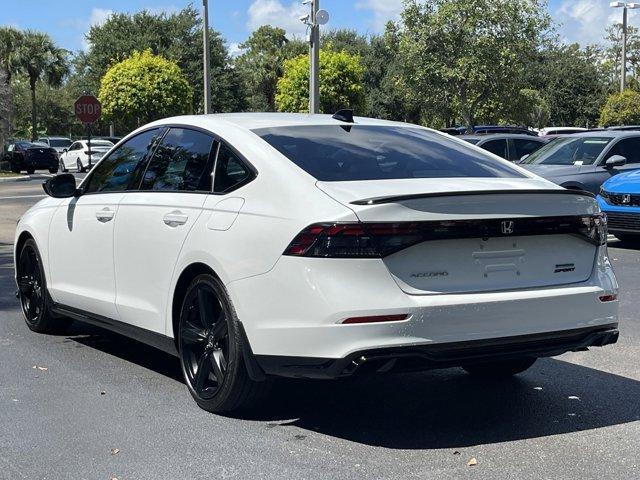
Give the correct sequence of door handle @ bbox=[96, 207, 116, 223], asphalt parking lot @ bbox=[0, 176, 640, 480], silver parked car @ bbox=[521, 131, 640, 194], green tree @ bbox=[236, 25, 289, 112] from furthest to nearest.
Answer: green tree @ bbox=[236, 25, 289, 112] < silver parked car @ bbox=[521, 131, 640, 194] < door handle @ bbox=[96, 207, 116, 223] < asphalt parking lot @ bbox=[0, 176, 640, 480]

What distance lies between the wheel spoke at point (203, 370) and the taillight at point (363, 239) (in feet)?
3.58

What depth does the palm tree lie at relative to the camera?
63.7 metres

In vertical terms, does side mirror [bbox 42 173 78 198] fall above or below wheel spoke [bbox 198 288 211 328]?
above

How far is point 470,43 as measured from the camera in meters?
33.7

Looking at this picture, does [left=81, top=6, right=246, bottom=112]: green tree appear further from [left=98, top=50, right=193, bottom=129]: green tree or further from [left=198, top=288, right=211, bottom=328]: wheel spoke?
[left=198, top=288, right=211, bottom=328]: wheel spoke

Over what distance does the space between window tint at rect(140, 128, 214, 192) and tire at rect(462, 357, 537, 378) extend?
2049 mm

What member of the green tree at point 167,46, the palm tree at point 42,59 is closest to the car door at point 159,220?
the green tree at point 167,46

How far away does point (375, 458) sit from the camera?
4297 millimetres

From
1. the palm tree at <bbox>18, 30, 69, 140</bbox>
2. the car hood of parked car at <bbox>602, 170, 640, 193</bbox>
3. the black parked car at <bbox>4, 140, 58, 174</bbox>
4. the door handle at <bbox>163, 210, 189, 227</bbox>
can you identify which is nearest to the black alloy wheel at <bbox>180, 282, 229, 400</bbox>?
the door handle at <bbox>163, 210, 189, 227</bbox>

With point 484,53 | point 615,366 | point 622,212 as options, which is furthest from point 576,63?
point 615,366

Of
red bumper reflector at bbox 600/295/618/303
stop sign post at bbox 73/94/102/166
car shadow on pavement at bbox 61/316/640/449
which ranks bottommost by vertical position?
car shadow on pavement at bbox 61/316/640/449

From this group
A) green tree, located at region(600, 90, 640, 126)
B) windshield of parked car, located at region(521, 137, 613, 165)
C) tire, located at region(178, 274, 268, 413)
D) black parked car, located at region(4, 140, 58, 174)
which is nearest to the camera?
tire, located at region(178, 274, 268, 413)

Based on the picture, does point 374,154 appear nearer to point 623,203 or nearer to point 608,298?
point 608,298

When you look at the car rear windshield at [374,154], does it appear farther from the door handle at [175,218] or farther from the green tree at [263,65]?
the green tree at [263,65]
